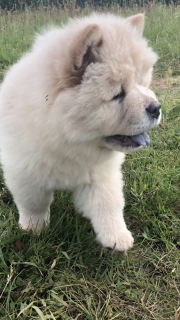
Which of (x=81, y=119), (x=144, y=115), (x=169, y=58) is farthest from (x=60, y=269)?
(x=169, y=58)

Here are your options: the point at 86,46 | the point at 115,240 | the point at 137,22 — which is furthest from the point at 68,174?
the point at 137,22

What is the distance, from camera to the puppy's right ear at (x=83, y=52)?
131 centimetres

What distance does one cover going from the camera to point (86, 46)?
134cm

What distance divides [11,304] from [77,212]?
786 millimetres

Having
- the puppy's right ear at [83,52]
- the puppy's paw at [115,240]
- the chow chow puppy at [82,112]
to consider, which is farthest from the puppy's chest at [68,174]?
the puppy's right ear at [83,52]

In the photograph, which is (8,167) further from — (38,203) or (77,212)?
(77,212)

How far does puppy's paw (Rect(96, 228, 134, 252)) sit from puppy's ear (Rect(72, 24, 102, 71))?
102cm

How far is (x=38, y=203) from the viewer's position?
190 centimetres

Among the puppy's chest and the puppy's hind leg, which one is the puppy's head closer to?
the puppy's chest

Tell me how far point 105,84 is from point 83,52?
189mm

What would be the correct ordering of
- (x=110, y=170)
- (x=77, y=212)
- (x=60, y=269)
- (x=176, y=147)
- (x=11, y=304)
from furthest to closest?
1. (x=176, y=147)
2. (x=77, y=212)
3. (x=110, y=170)
4. (x=60, y=269)
5. (x=11, y=304)

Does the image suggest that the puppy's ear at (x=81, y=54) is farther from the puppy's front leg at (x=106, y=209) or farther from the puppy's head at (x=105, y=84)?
the puppy's front leg at (x=106, y=209)

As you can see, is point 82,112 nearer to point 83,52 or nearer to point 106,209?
point 83,52

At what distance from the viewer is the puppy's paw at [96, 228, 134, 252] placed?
173 centimetres
